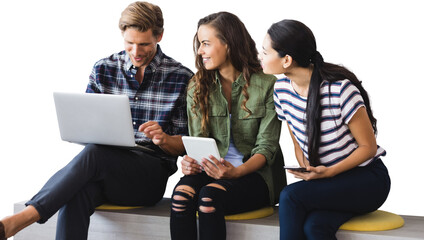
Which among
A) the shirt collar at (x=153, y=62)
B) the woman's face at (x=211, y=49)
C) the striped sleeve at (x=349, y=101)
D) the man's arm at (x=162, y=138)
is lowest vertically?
the man's arm at (x=162, y=138)

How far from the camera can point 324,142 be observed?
294cm

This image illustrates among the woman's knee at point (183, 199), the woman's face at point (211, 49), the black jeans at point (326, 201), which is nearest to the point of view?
the black jeans at point (326, 201)

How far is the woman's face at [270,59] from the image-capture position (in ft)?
9.68

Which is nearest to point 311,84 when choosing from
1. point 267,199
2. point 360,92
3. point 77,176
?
point 360,92

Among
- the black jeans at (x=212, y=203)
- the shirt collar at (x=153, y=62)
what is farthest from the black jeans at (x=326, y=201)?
the shirt collar at (x=153, y=62)

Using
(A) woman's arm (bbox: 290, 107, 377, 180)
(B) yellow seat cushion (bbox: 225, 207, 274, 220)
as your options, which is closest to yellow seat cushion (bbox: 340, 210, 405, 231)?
(A) woman's arm (bbox: 290, 107, 377, 180)

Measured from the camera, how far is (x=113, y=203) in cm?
352

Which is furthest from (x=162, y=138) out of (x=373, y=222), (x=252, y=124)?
(x=373, y=222)

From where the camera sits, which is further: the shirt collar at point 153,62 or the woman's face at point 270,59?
the shirt collar at point 153,62

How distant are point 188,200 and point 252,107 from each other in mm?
601

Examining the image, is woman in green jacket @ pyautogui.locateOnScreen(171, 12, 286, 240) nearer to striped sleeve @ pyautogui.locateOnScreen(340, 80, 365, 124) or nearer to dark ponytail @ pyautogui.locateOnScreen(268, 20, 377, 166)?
dark ponytail @ pyautogui.locateOnScreen(268, 20, 377, 166)

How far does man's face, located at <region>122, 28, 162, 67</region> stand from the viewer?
344cm

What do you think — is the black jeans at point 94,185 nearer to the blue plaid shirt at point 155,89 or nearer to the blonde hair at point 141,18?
the blue plaid shirt at point 155,89

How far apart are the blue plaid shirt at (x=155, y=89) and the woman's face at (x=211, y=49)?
1.03ft
